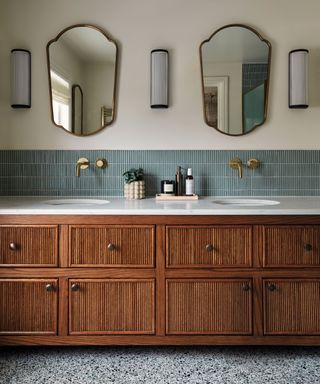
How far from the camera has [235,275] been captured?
1966 millimetres

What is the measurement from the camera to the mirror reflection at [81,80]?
259 cm

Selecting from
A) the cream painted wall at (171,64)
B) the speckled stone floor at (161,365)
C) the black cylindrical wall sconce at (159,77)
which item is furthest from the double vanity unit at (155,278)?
the black cylindrical wall sconce at (159,77)

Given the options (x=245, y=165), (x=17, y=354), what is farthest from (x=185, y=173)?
(x=17, y=354)

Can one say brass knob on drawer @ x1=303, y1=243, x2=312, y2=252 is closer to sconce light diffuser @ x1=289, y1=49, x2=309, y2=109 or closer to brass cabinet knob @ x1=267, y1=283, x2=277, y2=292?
brass cabinet knob @ x1=267, y1=283, x2=277, y2=292

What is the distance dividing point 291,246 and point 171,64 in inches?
57.2

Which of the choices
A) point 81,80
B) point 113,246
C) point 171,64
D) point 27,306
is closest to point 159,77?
point 171,64

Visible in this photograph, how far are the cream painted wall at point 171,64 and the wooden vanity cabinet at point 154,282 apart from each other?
0.83 meters

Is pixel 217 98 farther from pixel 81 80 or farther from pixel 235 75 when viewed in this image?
pixel 81 80

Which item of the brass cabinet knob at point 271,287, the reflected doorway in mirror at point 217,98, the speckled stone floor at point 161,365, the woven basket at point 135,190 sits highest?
the reflected doorway in mirror at point 217,98

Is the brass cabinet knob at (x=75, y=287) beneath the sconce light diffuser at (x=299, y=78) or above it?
beneath

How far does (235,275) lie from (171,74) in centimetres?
143

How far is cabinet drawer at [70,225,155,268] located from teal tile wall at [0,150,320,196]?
69 centimetres

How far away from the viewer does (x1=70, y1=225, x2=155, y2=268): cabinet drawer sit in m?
1.96

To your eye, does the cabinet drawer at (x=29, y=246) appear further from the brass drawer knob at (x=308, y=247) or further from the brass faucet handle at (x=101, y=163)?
the brass drawer knob at (x=308, y=247)
